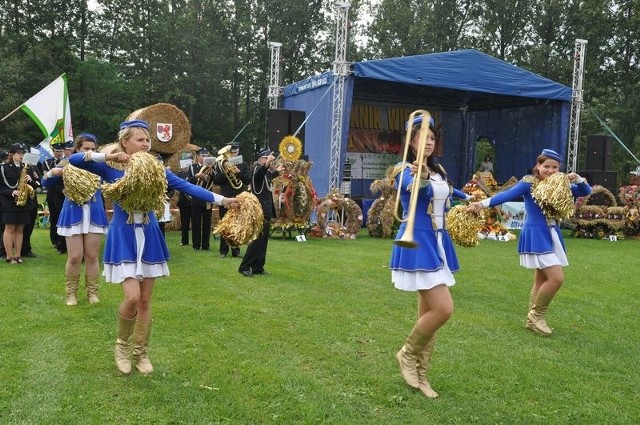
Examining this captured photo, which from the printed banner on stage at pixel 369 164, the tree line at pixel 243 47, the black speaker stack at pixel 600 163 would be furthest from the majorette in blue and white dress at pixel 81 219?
the tree line at pixel 243 47

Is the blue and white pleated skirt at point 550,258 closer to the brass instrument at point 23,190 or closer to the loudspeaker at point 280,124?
the brass instrument at point 23,190

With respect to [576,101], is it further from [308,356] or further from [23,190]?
[308,356]

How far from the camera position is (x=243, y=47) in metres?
38.6

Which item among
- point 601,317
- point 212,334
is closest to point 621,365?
point 601,317

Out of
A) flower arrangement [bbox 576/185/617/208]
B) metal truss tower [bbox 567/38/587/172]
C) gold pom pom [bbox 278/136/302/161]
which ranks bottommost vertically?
flower arrangement [bbox 576/185/617/208]

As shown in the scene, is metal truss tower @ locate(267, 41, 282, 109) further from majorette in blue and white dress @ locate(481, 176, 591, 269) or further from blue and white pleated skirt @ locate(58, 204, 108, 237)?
majorette in blue and white dress @ locate(481, 176, 591, 269)

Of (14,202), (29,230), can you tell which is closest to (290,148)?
(29,230)

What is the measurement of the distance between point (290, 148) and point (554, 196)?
8.88m

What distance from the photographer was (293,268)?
32.0 ft

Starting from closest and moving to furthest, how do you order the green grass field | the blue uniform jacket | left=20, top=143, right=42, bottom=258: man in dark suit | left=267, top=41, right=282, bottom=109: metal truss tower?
1. the green grass field
2. the blue uniform jacket
3. left=20, top=143, right=42, bottom=258: man in dark suit
4. left=267, top=41, right=282, bottom=109: metal truss tower

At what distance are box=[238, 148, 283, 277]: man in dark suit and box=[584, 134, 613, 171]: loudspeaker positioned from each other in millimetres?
13738

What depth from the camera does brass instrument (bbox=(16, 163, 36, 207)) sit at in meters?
9.41

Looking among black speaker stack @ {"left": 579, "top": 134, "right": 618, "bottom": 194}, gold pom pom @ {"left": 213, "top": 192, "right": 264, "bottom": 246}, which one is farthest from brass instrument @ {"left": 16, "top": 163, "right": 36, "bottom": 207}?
black speaker stack @ {"left": 579, "top": 134, "right": 618, "bottom": 194}

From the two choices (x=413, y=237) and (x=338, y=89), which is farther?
(x=338, y=89)
